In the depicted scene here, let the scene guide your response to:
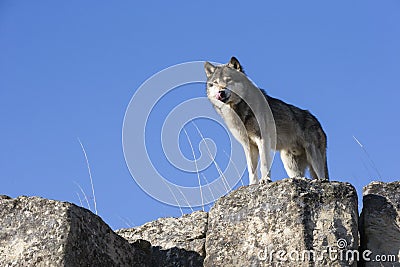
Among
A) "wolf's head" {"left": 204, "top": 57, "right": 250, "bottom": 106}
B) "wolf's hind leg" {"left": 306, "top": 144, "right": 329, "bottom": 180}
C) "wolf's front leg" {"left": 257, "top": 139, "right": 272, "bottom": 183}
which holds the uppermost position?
"wolf's head" {"left": 204, "top": 57, "right": 250, "bottom": 106}

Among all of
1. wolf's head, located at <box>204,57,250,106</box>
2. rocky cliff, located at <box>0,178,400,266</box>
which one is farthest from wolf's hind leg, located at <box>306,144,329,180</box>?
rocky cliff, located at <box>0,178,400,266</box>

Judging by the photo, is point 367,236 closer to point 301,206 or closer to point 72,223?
point 301,206

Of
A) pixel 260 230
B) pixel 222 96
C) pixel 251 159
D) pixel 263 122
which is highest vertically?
pixel 222 96

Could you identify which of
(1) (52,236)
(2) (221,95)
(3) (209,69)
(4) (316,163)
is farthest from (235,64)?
(1) (52,236)

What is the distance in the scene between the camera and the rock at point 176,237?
17.3 ft

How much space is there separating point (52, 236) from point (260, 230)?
140 centimetres

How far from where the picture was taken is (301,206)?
4711mm

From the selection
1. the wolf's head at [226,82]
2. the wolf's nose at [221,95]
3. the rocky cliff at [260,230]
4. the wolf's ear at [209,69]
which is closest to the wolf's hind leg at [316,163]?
the wolf's head at [226,82]

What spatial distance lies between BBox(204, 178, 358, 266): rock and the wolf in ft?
10.9

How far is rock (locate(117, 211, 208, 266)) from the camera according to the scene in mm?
5266

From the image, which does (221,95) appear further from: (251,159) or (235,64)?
(251,159)

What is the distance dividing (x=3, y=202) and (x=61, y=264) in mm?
781

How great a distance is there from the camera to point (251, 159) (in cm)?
823

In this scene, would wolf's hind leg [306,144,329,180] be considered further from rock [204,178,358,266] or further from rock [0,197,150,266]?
rock [0,197,150,266]
